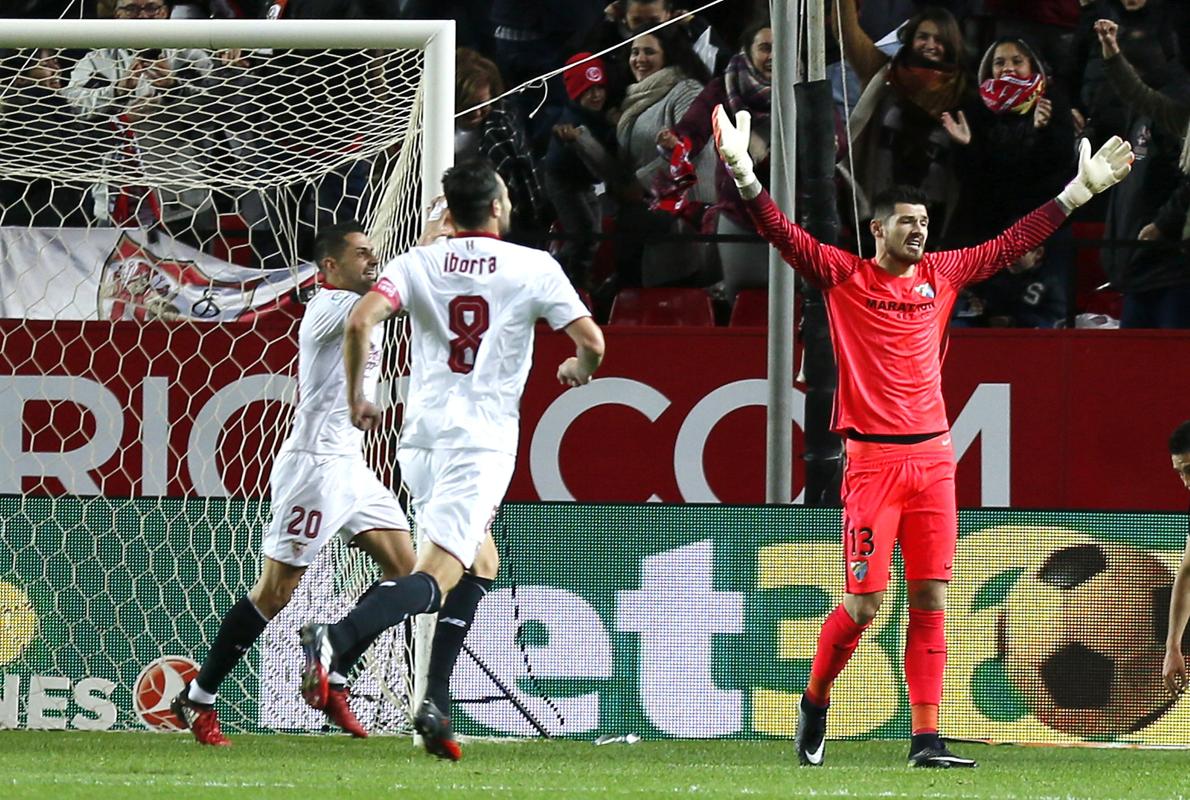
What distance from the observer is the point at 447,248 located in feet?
19.3

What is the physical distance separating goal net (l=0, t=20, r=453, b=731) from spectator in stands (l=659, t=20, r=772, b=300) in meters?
1.78

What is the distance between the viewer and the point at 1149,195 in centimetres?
992

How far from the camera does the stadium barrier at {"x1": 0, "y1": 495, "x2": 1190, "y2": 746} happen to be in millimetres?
7293

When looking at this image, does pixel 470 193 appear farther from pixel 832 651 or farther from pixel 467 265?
pixel 832 651

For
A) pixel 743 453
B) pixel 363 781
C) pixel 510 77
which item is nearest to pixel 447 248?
pixel 363 781

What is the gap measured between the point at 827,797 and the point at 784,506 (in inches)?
97.0

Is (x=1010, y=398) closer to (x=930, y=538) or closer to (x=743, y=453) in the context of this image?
(x=743, y=453)

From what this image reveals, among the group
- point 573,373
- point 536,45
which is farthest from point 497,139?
point 573,373

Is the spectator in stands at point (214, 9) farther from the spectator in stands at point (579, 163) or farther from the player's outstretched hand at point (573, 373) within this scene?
the player's outstretched hand at point (573, 373)

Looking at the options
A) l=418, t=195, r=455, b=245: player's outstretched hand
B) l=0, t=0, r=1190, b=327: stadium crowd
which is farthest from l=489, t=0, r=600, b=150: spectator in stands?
l=418, t=195, r=455, b=245: player's outstretched hand

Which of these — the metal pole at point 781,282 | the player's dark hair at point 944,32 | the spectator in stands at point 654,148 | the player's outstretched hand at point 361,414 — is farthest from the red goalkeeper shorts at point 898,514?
the player's dark hair at point 944,32

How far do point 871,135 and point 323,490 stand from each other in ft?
13.7

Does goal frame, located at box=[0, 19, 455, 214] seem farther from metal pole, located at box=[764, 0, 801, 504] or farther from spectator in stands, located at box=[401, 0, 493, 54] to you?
spectator in stands, located at box=[401, 0, 493, 54]

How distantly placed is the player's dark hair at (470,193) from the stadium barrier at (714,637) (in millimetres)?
1831
